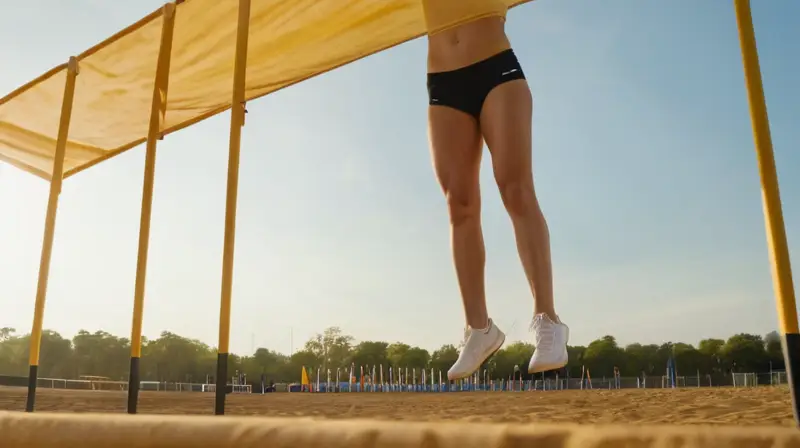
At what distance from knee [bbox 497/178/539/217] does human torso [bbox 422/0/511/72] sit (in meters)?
0.61

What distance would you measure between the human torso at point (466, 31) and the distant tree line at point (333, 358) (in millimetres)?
72154

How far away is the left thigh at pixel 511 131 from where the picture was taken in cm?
274

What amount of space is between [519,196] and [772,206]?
1.36 metres

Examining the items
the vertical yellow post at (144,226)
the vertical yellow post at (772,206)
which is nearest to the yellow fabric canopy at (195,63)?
the vertical yellow post at (144,226)

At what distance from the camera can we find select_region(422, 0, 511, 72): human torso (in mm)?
2922

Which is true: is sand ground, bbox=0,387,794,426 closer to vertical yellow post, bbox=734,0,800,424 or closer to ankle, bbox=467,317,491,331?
ankle, bbox=467,317,491,331

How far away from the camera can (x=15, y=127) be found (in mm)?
4746

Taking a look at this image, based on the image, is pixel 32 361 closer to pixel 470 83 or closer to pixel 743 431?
pixel 470 83

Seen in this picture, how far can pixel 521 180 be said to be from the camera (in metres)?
2.77

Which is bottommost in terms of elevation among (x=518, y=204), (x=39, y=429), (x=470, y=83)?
(x=39, y=429)

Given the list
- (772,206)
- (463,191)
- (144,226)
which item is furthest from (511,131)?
(144,226)

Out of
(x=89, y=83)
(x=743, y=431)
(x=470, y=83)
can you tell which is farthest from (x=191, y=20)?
(x=743, y=431)

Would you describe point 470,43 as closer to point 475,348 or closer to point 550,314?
point 550,314

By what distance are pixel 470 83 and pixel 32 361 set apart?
114 inches
